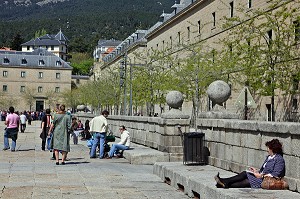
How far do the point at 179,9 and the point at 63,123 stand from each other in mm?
46262

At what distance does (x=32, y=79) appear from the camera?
11219cm

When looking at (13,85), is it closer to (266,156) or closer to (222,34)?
(222,34)

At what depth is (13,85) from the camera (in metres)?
111

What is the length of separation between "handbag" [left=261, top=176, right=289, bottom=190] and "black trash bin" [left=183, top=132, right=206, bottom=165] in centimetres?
431

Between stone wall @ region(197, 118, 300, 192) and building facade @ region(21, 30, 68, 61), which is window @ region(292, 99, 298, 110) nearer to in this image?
stone wall @ region(197, 118, 300, 192)

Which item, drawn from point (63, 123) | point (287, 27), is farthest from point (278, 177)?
point (287, 27)

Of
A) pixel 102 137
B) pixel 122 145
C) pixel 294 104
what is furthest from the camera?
pixel 294 104

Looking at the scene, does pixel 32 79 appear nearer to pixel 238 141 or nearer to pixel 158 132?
pixel 158 132

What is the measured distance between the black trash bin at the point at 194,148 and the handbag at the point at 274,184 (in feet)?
14.2

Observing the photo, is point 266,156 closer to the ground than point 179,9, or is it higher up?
closer to the ground

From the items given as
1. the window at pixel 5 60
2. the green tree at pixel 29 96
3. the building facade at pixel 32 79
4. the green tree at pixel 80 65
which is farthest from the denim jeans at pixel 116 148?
the green tree at pixel 80 65

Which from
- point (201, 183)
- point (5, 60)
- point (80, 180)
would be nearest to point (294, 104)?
point (80, 180)

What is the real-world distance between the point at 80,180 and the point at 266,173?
5.46 meters

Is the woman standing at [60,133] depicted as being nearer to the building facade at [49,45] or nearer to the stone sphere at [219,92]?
the stone sphere at [219,92]
